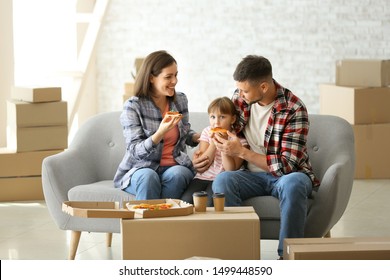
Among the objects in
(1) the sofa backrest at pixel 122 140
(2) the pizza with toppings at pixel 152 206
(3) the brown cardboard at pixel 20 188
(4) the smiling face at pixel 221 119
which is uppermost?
(4) the smiling face at pixel 221 119

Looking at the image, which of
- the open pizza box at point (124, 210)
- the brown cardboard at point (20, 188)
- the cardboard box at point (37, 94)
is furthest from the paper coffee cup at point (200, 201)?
the brown cardboard at point (20, 188)

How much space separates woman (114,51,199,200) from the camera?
4.28 metres

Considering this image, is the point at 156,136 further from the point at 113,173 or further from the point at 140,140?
the point at 113,173

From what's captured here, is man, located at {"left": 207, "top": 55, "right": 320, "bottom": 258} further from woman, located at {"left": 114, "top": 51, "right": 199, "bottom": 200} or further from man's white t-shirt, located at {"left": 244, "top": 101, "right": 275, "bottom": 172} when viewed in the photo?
woman, located at {"left": 114, "top": 51, "right": 199, "bottom": 200}

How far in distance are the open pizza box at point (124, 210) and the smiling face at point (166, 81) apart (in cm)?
82

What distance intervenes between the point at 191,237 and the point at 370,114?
3946mm

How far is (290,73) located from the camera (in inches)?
356

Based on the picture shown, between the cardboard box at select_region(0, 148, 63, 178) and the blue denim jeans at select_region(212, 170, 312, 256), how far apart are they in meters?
2.34

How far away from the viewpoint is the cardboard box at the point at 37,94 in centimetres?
614

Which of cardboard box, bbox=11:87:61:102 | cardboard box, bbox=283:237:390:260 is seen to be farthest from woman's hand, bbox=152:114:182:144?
cardboard box, bbox=11:87:61:102

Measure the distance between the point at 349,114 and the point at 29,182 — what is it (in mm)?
2587

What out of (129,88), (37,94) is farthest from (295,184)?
(129,88)

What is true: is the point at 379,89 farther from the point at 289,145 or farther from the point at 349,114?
the point at 289,145

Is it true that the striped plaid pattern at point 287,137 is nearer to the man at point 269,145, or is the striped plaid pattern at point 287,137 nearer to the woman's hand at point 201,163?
the man at point 269,145
